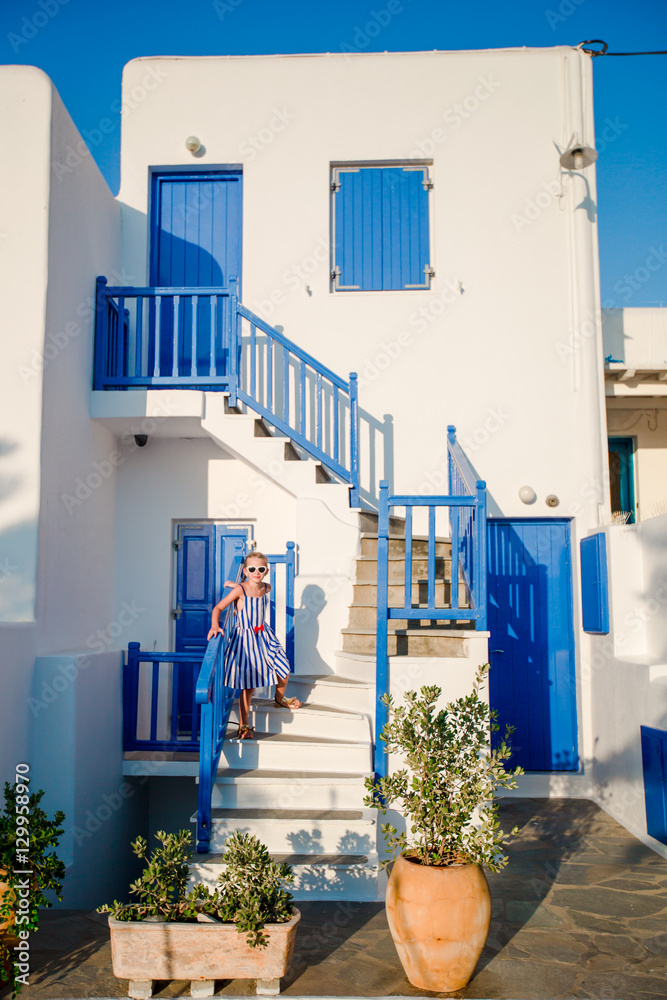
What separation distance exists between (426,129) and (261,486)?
407 centimetres

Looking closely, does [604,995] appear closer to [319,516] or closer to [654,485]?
[319,516]

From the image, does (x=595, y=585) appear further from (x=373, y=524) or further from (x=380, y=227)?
(x=380, y=227)

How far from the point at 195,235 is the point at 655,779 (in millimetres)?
6589

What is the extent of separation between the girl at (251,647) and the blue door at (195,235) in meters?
3.14

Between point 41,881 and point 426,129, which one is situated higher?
point 426,129

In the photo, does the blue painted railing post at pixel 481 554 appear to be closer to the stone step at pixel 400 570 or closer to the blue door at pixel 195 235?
the stone step at pixel 400 570

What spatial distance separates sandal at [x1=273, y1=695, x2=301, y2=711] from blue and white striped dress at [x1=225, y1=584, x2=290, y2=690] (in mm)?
195

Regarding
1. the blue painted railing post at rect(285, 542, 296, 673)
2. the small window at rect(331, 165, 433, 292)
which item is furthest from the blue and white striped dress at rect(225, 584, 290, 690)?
the small window at rect(331, 165, 433, 292)

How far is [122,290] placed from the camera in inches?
268

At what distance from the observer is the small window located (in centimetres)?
775

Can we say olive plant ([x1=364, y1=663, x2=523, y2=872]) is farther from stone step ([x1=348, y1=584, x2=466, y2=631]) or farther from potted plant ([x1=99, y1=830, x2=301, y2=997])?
stone step ([x1=348, y1=584, x2=466, y2=631])

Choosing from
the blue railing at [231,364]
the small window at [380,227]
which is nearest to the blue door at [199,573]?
the blue railing at [231,364]

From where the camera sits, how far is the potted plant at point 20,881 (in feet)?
11.3

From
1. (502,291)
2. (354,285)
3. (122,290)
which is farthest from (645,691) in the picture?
(122,290)
